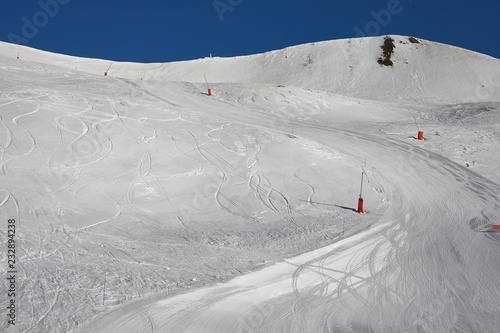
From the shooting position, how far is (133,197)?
724 inches

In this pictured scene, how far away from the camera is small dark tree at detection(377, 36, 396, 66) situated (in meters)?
64.9

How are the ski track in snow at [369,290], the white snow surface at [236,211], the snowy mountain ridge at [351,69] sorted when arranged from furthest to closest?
the snowy mountain ridge at [351,69], the white snow surface at [236,211], the ski track in snow at [369,290]

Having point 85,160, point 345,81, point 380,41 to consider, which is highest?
point 380,41

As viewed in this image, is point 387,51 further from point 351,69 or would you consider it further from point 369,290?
point 369,290

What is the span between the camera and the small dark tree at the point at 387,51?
6491cm

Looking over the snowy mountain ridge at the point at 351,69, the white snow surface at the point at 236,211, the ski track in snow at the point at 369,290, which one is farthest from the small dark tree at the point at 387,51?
the ski track in snow at the point at 369,290

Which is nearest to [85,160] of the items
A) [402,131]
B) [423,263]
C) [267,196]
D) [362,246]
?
[267,196]

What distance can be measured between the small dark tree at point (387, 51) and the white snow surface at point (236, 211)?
96.1 ft

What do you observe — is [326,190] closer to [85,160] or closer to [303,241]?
[303,241]

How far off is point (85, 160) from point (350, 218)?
364 inches

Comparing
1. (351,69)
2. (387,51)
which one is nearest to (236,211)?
(351,69)

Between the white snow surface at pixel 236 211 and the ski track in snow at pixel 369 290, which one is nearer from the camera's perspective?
the ski track in snow at pixel 369 290

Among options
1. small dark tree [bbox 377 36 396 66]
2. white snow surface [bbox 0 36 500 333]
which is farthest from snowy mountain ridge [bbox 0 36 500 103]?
white snow surface [bbox 0 36 500 333]

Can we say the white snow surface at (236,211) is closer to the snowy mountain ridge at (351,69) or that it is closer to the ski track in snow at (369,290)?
the ski track in snow at (369,290)
